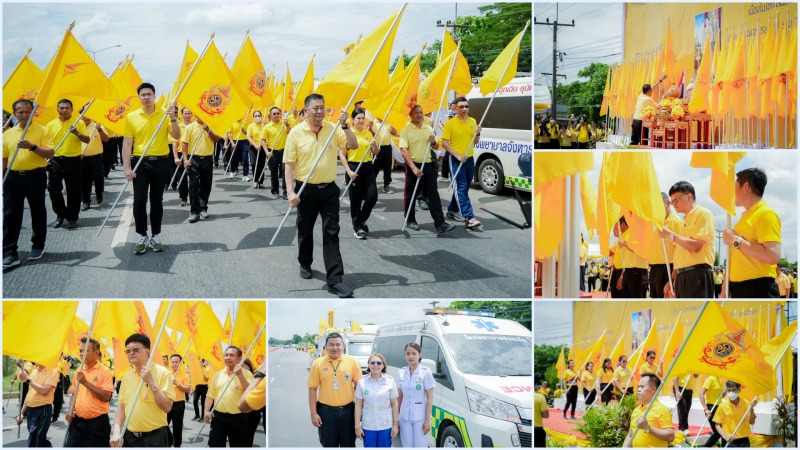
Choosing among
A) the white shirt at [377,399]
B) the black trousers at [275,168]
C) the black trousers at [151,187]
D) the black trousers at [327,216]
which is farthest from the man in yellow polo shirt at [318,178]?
the black trousers at [275,168]

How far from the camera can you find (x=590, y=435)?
6.66 metres

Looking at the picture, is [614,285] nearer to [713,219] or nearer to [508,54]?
[713,219]

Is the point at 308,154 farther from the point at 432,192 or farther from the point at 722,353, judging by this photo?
the point at 722,353

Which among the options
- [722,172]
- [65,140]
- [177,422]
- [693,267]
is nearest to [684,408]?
[693,267]

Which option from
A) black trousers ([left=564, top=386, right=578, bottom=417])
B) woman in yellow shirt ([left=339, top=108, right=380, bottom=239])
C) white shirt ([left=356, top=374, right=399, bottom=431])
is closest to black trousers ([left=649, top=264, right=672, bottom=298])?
black trousers ([left=564, top=386, right=578, bottom=417])

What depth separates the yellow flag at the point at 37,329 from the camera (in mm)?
6113

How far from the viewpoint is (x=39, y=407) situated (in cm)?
680

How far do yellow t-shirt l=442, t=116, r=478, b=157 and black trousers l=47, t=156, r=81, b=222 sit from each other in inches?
187

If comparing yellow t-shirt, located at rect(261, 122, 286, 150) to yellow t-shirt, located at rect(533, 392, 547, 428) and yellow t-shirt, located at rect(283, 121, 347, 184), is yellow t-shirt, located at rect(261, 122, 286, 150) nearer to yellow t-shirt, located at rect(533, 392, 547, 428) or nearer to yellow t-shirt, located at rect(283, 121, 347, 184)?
yellow t-shirt, located at rect(283, 121, 347, 184)

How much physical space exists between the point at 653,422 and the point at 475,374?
4.97ft

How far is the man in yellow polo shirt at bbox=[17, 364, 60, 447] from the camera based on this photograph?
663 centimetres

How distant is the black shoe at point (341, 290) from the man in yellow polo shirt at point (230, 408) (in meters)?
1.00

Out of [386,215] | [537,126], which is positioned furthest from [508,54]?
[386,215]

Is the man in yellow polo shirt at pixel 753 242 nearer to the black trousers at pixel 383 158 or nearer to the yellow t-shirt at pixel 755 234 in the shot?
the yellow t-shirt at pixel 755 234
